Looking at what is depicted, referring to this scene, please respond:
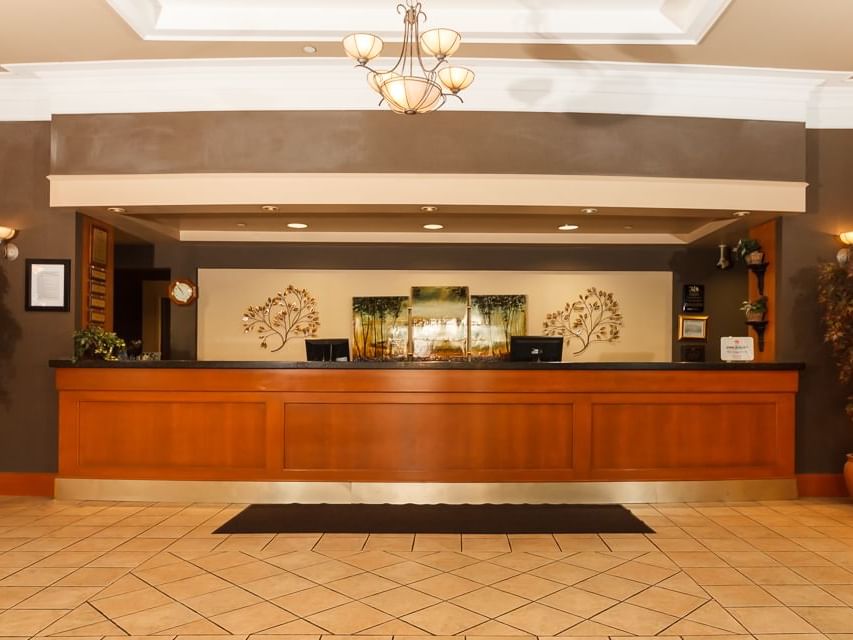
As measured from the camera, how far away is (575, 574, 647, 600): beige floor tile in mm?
3168

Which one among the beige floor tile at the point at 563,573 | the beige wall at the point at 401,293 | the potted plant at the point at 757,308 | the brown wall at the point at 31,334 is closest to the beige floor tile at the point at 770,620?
the beige floor tile at the point at 563,573

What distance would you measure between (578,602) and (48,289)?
4968 mm

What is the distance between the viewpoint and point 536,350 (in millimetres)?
5555

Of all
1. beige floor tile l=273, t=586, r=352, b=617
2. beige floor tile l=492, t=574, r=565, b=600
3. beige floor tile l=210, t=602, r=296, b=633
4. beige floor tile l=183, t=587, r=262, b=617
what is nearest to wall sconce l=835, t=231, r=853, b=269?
beige floor tile l=492, t=574, r=565, b=600

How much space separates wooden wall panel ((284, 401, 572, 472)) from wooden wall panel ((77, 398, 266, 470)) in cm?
34

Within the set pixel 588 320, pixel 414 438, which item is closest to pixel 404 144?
pixel 414 438

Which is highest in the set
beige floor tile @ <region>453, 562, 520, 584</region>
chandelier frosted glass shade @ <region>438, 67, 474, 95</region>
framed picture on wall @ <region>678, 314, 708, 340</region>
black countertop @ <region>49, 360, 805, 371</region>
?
chandelier frosted glass shade @ <region>438, 67, 474, 95</region>

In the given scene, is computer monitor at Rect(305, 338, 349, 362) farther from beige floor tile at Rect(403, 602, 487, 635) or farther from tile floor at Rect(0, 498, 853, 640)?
beige floor tile at Rect(403, 602, 487, 635)

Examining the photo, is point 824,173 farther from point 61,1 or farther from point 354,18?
point 61,1

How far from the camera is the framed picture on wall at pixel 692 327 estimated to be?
7410 millimetres

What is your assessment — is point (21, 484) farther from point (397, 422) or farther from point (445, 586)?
point (445, 586)

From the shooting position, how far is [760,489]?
16.5 ft

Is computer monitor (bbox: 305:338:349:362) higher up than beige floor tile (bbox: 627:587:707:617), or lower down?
higher up

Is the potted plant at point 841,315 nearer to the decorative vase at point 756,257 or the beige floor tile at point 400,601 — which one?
the decorative vase at point 756,257
